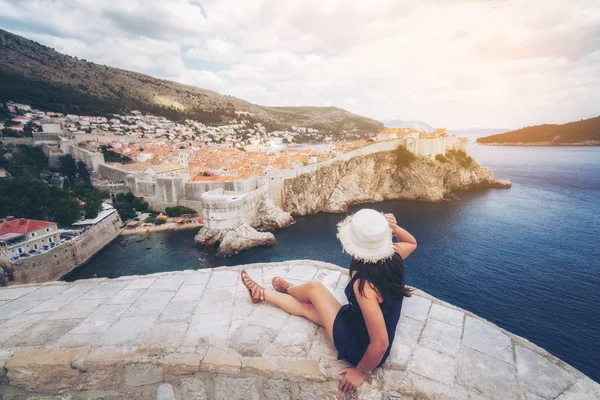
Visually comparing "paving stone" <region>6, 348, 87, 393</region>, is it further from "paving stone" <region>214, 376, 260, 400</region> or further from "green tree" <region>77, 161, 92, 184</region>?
"green tree" <region>77, 161, 92, 184</region>

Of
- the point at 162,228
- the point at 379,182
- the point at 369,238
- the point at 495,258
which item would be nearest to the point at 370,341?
the point at 369,238

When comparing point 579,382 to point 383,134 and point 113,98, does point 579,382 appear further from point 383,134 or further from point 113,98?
point 113,98

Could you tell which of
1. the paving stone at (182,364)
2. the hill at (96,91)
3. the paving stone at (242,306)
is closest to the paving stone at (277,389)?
the paving stone at (182,364)

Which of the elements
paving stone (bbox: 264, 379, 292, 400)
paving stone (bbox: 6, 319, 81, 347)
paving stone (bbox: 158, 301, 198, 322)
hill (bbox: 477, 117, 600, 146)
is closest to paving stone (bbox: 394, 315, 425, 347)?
paving stone (bbox: 264, 379, 292, 400)

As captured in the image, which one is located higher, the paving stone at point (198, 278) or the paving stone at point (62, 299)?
the paving stone at point (198, 278)

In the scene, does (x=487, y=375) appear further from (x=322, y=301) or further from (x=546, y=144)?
(x=546, y=144)

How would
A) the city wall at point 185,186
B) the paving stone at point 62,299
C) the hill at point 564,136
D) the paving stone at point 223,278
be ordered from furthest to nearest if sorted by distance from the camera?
the hill at point 564,136 < the city wall at point 185,186 < the paving stone at point 223,278 < the paving stone at point 62,299

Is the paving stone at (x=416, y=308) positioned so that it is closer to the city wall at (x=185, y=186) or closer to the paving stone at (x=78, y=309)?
the paving stone at (x=78, y=309)

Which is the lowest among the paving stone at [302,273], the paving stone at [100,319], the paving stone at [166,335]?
the paving stone at [100,319]
